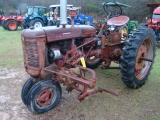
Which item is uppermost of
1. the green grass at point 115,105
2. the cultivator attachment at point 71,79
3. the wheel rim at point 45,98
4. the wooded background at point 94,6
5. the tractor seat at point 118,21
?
the wooded background at point 94,6

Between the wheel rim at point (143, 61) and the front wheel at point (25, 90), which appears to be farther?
the wheel rim at point (143, 61)

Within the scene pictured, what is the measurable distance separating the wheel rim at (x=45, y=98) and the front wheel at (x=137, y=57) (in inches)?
47.2

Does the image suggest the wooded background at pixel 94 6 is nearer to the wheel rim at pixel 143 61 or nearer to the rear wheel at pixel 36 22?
the rear wheel at pixel 36 22

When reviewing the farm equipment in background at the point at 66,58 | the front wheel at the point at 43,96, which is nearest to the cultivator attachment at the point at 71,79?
the farm equipment in background at the point at 66,58

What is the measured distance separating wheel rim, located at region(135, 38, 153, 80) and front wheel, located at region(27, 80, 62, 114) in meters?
1.58

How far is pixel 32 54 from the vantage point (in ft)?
9.36

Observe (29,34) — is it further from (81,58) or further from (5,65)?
(5,65)

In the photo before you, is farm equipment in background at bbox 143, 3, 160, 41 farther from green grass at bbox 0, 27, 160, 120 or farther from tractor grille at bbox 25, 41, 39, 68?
tractor grille at bbox 25, 41, 39, 68

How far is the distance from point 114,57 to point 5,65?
2890mm

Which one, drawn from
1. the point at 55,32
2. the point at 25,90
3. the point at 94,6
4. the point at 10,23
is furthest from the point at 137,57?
the point at 94,6

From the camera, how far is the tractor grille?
281cm

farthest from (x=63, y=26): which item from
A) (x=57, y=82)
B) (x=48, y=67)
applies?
(x=57, y=82)

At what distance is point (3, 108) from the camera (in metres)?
2.98

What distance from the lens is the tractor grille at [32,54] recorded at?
281cm
